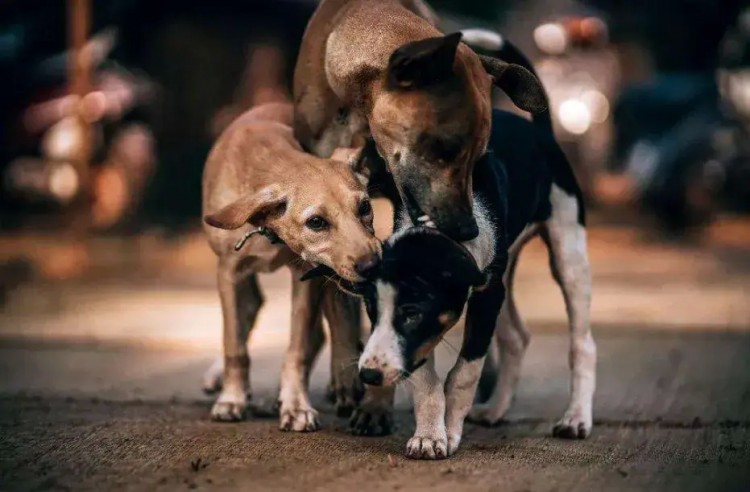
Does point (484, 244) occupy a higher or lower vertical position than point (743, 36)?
lower

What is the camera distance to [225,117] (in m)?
15.6

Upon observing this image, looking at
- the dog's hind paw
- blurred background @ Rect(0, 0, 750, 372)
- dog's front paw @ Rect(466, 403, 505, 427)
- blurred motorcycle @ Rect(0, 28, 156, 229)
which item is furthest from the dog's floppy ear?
blurred motorcycle @ Rect(0, 28, 156, 229)

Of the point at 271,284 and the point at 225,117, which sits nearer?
the point at 271,284

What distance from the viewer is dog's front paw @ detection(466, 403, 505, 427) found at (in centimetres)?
555

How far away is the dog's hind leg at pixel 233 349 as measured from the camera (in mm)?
5460

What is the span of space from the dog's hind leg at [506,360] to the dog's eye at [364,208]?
988 mm

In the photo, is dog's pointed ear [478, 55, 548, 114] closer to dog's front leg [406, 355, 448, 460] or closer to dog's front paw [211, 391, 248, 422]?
dog's front leg [406, 355, 448, 460]

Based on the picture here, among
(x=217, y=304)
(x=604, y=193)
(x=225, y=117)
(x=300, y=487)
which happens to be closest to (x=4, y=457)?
(x=300, y=487)

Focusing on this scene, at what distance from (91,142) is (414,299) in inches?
426

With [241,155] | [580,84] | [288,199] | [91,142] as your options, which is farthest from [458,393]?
[580,84]

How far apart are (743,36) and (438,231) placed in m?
14.3

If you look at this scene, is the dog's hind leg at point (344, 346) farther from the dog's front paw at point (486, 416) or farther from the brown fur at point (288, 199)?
the dog's front paw at point (486, 416)

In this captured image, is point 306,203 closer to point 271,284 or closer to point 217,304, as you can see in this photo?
point 217,304

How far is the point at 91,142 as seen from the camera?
1457 cm
